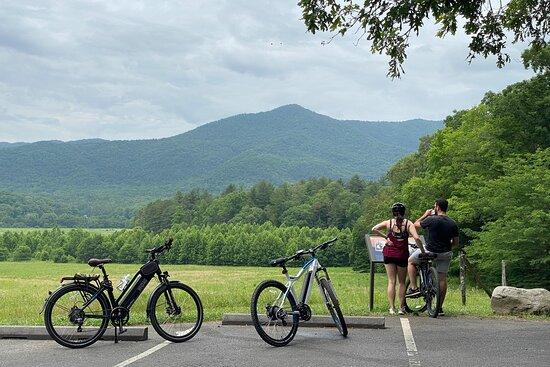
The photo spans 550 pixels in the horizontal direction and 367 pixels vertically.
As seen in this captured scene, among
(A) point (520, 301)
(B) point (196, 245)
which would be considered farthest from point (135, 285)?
(B) point (196, 245)

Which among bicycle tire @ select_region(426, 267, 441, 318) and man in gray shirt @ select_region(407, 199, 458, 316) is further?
man in gray shirt @ select_region(407, 199, 458, 316)

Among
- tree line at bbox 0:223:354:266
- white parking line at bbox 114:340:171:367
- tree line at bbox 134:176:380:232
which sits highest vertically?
tree line at bbox 134:176:380:232

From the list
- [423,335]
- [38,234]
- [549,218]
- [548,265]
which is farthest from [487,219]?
[38,234]

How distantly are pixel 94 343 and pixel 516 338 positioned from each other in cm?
528

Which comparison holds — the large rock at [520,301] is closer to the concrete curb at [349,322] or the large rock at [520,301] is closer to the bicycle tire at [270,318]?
the concrete curb at [349,322]

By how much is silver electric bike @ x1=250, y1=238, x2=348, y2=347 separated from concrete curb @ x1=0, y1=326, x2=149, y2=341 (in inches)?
59.7

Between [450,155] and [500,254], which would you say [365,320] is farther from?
[450,155]

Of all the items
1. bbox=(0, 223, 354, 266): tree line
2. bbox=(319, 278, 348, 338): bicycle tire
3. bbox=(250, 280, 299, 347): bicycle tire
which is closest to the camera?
bbox=(250, 280, 299, 347): bicycle tire

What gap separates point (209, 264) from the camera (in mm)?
119625

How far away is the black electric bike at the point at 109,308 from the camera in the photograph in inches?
331

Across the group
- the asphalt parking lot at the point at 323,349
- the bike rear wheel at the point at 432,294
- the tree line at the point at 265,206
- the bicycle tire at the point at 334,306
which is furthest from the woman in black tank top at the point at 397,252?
the tree line at the point at 265,206

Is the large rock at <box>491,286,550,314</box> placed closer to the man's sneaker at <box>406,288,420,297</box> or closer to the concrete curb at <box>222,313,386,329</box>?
the man's sneaker at <box>406,288,420,297</box>

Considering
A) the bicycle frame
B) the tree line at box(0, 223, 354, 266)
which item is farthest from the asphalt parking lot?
the tree line at box(0, 223, 354, 266)

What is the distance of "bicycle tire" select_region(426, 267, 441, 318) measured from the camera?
10773mm
